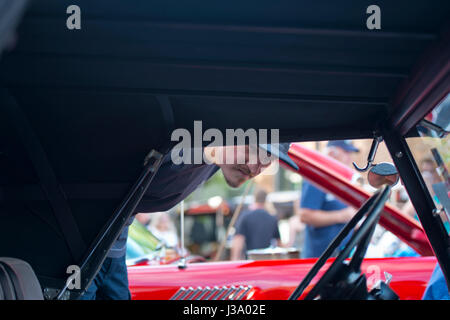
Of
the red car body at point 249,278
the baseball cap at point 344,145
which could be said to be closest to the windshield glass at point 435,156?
the red car body at point 249,278

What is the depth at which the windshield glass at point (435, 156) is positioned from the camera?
1696 millimetres

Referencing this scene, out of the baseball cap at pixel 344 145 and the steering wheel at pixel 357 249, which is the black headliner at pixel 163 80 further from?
the baseball cap at pixel 344 145

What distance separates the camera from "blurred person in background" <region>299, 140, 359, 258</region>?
431 centimetres

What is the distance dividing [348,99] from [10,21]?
1.12m

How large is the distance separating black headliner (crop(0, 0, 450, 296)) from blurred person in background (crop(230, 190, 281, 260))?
456cm

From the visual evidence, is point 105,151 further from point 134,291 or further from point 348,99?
point 134,291

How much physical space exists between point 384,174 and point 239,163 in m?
0.64

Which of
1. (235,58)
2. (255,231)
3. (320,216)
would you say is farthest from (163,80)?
(255,231)

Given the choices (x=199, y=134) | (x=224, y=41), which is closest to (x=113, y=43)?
(x=224, y=41)

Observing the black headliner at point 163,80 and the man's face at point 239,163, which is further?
the man's face at point 239,163

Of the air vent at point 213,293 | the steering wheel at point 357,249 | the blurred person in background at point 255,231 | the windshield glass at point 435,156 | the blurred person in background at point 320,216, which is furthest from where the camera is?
the blurred person in background at point 255,231

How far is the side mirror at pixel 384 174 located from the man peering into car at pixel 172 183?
43 centimetres

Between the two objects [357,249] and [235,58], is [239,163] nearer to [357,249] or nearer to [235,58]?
[235,58]

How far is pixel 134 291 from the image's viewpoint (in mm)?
2887
